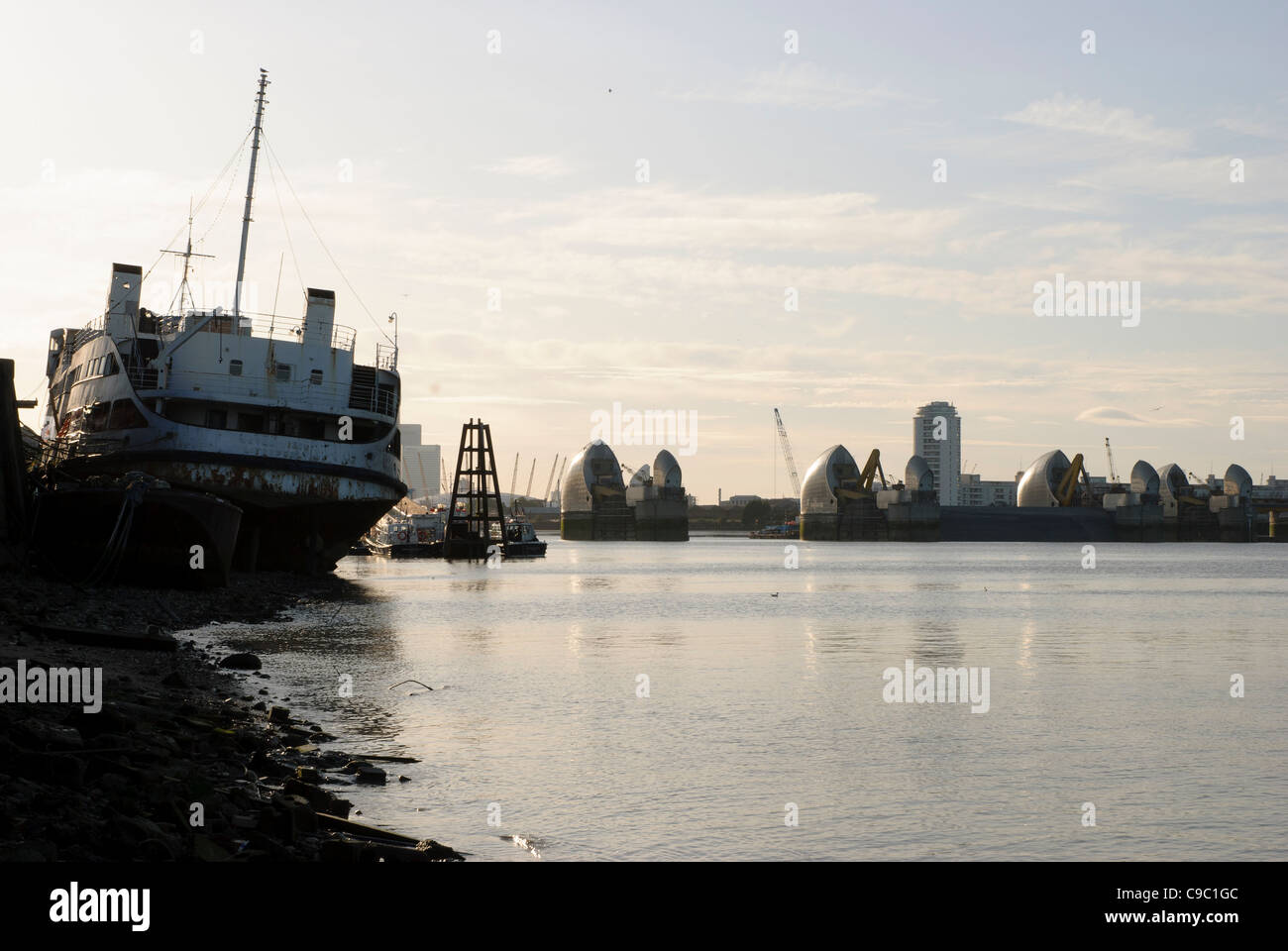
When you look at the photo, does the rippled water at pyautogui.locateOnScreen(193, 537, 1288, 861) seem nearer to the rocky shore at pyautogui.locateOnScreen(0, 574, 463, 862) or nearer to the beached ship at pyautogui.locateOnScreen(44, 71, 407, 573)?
the rocky shore at pyautogui.locateOnScreen(0, 574, 463, 862)

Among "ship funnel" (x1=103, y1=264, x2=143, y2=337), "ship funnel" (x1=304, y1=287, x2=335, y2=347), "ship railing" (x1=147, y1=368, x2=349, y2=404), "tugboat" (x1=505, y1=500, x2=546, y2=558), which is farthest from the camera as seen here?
"tugboat" (x1=505, y1=500, x2=546, y2=558)

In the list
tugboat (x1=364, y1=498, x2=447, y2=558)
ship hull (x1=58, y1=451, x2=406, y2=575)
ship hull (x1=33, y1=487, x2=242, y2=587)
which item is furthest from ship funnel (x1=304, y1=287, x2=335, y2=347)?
tugboat (x1=364, y1=498, x2=447, y2=558)

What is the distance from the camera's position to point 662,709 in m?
23.9

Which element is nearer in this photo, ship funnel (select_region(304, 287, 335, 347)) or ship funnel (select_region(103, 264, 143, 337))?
ship funnel (select_region(304, 287, 335, 347))

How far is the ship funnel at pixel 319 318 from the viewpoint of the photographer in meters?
55.1

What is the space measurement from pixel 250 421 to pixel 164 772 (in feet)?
139

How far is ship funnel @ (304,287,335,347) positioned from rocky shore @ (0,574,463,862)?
3134 cm

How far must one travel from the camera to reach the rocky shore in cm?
1034

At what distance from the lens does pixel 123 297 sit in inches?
2312

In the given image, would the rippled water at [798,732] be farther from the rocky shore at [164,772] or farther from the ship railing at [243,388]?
the ship railing at [243,388]

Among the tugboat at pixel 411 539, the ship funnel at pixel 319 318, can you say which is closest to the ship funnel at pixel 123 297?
the ship funnel at pixel 319 318

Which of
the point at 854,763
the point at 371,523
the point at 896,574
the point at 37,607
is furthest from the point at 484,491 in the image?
the point at 854,763

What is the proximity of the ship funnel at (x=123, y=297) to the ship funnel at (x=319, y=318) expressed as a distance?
8679 mm
